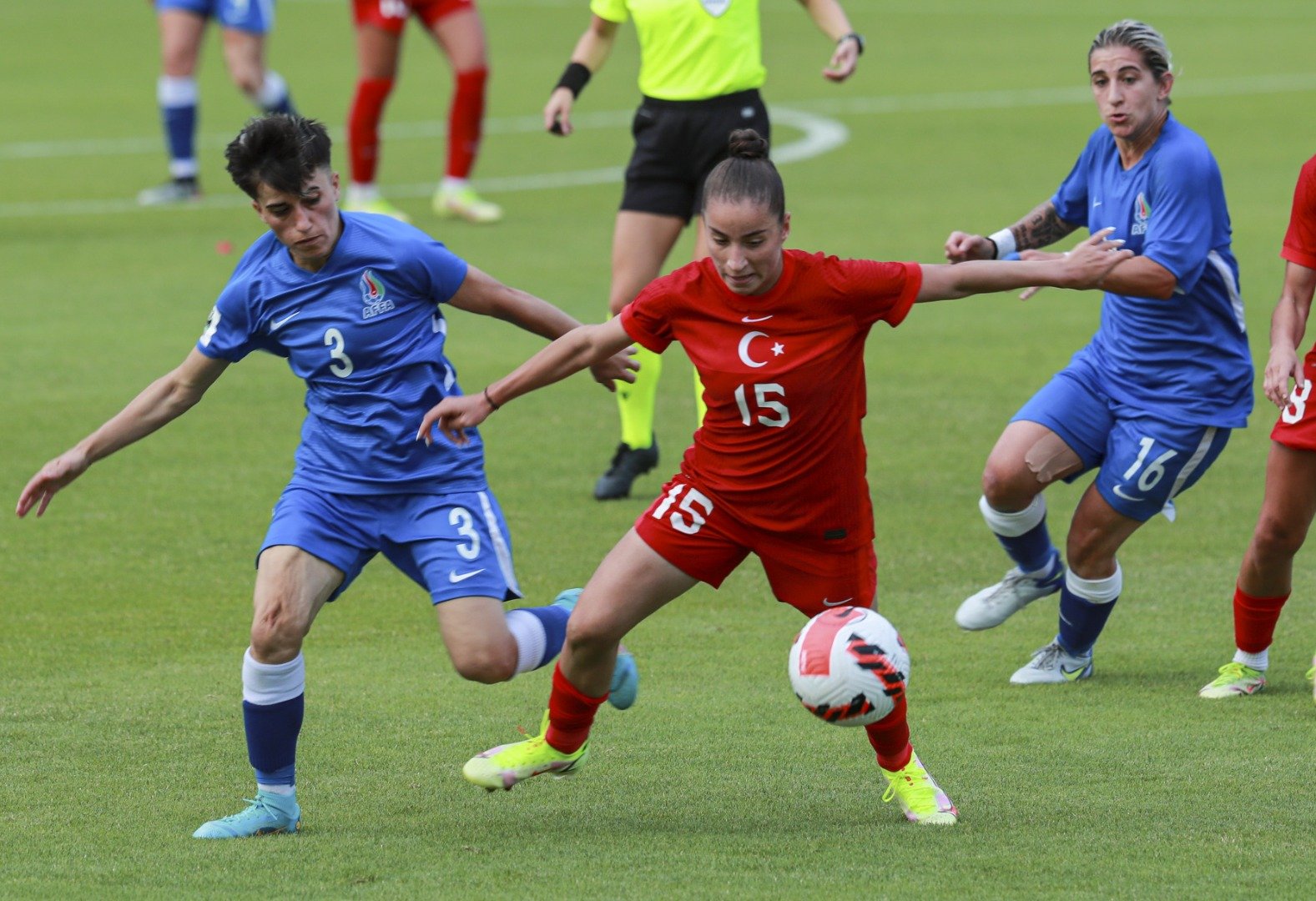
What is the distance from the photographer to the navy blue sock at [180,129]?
15508 millimetres

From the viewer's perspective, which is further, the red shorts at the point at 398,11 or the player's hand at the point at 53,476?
the red shorts at the point at 398,11

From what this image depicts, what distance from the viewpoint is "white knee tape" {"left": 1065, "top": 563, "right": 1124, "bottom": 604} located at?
647 centimetres

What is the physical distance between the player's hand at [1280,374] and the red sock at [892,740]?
1.56 meters

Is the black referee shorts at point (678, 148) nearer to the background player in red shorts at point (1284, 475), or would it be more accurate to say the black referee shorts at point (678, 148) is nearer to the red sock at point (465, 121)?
the background player in red shorts at point (1284, 475)

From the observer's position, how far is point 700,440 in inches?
205

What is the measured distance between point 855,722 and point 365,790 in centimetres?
147

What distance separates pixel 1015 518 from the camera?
6.56m

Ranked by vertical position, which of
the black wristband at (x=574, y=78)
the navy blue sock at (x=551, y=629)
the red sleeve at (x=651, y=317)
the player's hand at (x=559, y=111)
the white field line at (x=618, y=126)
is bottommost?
the white field line at (x=618, y=126)

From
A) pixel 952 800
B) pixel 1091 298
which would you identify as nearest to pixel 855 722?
pixel 952 800

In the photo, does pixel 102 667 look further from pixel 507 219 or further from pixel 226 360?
pixel 507 219

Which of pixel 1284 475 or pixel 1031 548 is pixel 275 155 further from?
pixel 1284 475

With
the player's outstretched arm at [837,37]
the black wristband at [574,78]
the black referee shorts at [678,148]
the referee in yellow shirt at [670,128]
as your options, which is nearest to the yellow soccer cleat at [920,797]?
the referee in yellow shirt at [670,128]

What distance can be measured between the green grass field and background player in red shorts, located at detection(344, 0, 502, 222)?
2.55 feet

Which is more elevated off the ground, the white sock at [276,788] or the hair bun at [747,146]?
the hair bun at [747,146]
